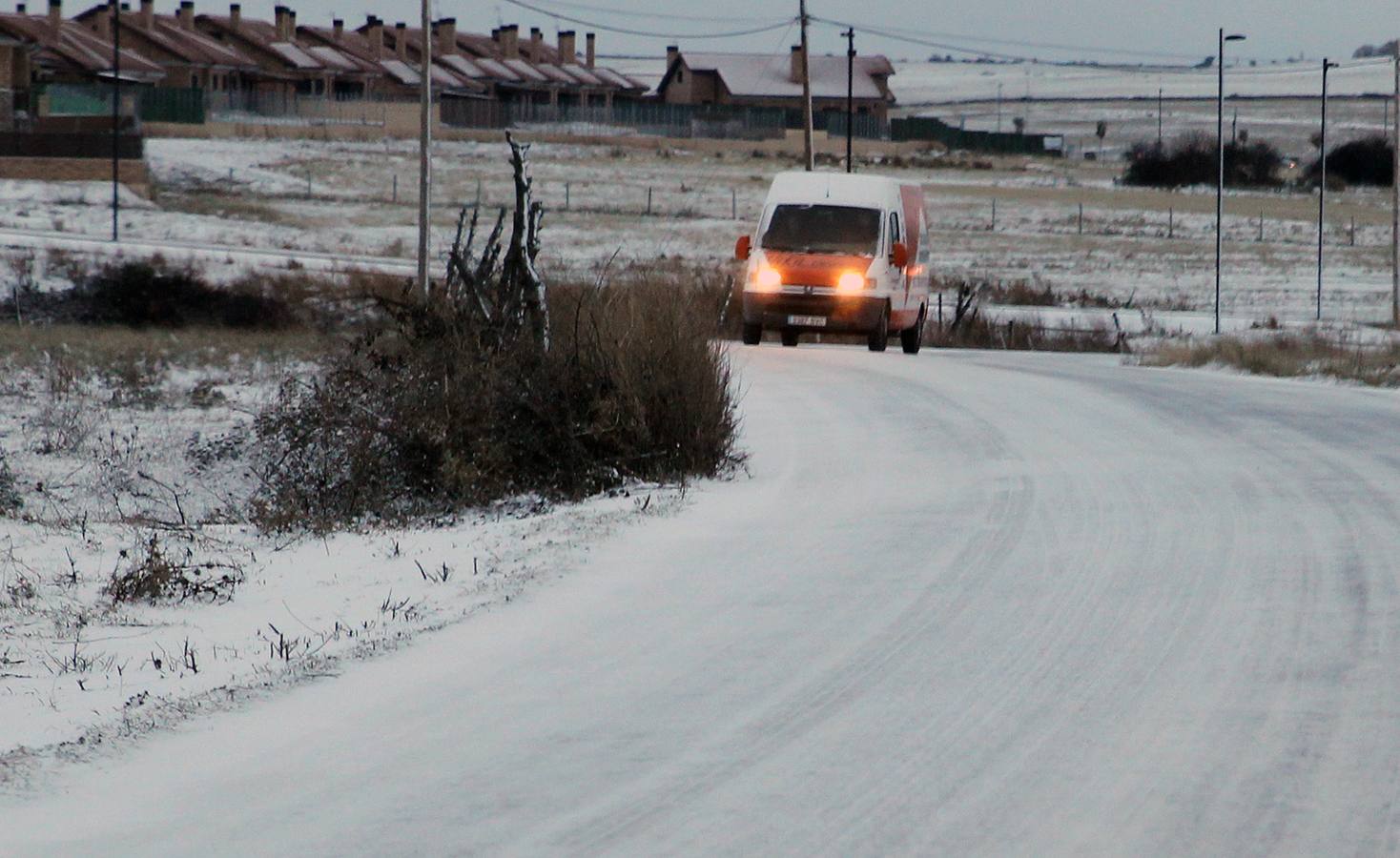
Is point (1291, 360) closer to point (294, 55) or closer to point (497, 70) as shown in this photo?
point (294, 55)

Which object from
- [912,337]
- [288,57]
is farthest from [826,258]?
[288,57]

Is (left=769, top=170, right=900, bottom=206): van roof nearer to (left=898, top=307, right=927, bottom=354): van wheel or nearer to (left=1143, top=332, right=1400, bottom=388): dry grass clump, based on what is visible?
(left=898, top=307, right=927, bottom=354): van wheel

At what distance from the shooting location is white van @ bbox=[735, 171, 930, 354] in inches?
992

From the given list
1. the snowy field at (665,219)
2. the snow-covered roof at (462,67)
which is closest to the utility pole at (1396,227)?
the snowy field at (665,219)

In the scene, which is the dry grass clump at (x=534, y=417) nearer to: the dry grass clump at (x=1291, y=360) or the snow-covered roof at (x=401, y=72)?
the dry grass clump at (x=1291, y=360)

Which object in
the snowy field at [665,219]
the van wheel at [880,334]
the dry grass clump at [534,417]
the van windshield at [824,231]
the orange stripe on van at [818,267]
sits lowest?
the dry grass clump at [534,417]

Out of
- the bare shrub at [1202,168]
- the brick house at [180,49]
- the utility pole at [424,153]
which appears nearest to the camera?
the utility pole at [424,153]

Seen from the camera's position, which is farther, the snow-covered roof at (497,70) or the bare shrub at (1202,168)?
the snow-covered roof at (497,70)

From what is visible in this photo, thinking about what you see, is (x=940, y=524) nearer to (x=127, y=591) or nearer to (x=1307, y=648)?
(x=1307, y=648)

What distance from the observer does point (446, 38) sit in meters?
125

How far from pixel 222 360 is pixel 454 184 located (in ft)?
158

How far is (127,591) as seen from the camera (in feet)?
30.0

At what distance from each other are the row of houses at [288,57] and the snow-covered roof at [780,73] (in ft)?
19.0

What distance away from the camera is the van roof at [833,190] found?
2556 cm
